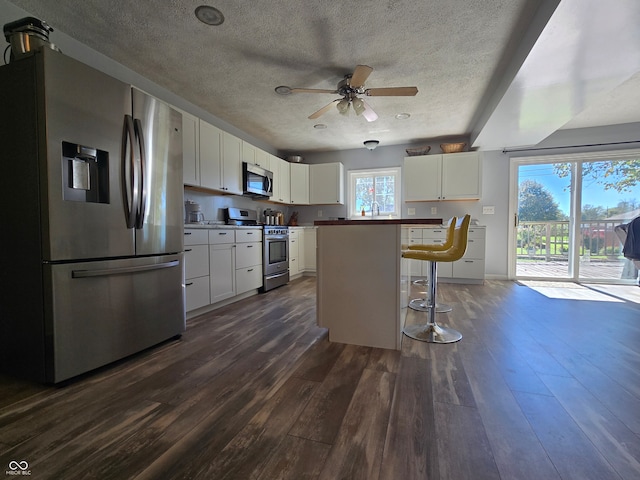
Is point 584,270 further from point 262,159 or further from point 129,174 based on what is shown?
point 129,174

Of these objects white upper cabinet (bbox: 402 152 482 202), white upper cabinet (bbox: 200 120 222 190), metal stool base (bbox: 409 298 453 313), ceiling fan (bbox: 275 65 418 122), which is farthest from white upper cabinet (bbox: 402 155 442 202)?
white upper cabinet (bbox: 200 120 222 190)

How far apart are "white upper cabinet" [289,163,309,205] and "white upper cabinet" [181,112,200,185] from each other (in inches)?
93.4

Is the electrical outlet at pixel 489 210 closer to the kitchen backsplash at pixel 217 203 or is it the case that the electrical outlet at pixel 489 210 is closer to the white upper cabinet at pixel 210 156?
the kitchen backsplash at pixel 217 203

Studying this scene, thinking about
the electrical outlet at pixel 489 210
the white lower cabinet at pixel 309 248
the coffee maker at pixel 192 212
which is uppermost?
the electrical outlet at pixel 489 210

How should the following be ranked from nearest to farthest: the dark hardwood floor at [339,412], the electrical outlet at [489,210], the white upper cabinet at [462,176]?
the dark hardwood floor at [339,412]
the white upper cabinet at [462,176]
the electrical outlet at [489,210]

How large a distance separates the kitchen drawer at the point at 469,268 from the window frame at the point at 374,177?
1.42 m

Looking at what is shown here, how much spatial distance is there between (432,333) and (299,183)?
388cm

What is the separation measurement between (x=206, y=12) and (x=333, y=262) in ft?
6.67

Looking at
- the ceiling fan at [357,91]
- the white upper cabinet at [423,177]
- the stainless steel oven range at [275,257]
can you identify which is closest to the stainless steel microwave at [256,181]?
the stainless steel oven range at [275,257]

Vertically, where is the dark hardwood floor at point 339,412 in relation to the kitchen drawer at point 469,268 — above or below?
below

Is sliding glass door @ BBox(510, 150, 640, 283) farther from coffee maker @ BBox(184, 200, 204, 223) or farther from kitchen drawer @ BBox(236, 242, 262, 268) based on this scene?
coffee maker @ BBox(184, 200, 204, 223)

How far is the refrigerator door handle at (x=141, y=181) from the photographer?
6.07ft

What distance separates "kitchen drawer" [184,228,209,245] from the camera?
2572 mm

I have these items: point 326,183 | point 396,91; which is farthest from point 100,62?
point 326,183
